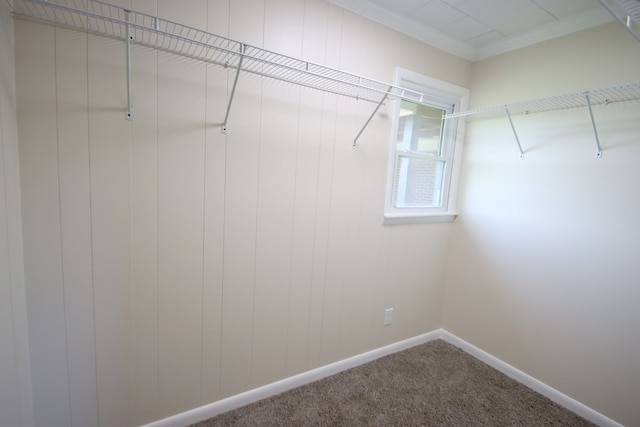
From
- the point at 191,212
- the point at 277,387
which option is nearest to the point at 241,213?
the point at 191,212

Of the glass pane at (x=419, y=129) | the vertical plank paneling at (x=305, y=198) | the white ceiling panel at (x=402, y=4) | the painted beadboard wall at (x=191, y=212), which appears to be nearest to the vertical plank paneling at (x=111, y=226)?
the painted beadboard wall at (x=191, y=212)

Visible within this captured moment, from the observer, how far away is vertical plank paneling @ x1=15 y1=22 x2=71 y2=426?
1.03 meters

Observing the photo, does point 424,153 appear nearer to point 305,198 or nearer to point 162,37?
point 305,198

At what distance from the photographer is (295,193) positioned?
63.7 inches

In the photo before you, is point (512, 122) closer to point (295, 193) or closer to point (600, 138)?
point (600, 138)

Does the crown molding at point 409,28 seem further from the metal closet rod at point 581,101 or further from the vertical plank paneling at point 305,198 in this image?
the metal closet rod at point 581,101

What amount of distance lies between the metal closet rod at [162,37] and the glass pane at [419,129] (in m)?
0.52

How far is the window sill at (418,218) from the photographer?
1990 mm

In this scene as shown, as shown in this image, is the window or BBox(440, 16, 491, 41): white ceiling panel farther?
the window

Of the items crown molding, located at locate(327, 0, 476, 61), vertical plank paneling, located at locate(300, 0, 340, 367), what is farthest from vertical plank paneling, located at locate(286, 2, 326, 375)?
crown molding, located at locate(327, 0, 476, 61)

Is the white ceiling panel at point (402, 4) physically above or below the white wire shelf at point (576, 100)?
above

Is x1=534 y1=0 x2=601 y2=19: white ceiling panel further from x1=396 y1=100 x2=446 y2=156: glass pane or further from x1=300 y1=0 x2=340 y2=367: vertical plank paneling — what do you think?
x1=300 y1=0 x2=340 y2=367: vertical plank paneling

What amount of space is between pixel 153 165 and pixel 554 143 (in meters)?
2.24

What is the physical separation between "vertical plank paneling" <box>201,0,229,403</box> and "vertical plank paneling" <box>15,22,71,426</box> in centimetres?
54
